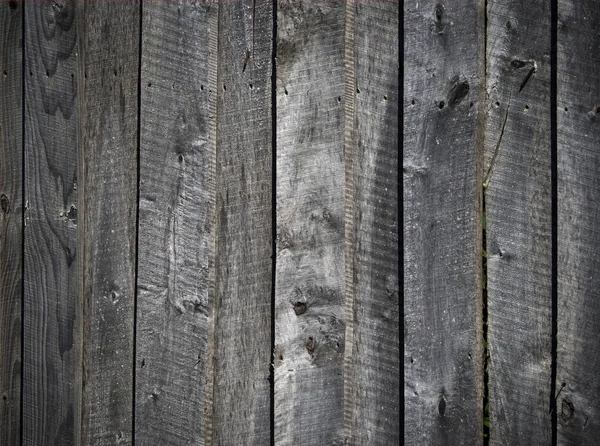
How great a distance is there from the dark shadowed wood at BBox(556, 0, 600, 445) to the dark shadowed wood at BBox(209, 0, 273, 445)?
91 cm

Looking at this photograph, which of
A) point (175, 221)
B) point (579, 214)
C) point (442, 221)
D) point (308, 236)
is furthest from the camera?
point (175, 221)

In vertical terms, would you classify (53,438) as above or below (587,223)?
below

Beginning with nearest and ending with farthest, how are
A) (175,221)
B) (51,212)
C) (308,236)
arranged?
(308,236) < (175,221) < (51,212)

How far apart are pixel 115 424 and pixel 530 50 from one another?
1851mm

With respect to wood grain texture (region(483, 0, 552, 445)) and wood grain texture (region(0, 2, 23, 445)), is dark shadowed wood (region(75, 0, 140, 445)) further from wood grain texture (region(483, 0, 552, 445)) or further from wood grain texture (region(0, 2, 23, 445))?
wood grain texture (region(483, 0, 552, 445))

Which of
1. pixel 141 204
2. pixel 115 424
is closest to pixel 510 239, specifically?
pixel 141 204

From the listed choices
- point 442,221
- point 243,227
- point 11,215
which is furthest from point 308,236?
point 11,215

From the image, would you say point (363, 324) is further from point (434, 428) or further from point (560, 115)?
point (560, 115)

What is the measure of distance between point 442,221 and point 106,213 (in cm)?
116

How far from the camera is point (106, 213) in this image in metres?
2.95

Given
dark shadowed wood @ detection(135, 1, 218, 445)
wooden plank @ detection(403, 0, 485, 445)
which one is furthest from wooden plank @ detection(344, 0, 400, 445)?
dark shadowed wood @ detection(135, 1, 218, 445)

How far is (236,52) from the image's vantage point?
110 inches

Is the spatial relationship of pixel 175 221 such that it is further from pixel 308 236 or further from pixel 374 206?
pixel 374 206

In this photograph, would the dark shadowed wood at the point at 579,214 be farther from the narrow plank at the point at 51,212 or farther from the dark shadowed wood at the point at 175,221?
the narrow plank at the point at 51,212
